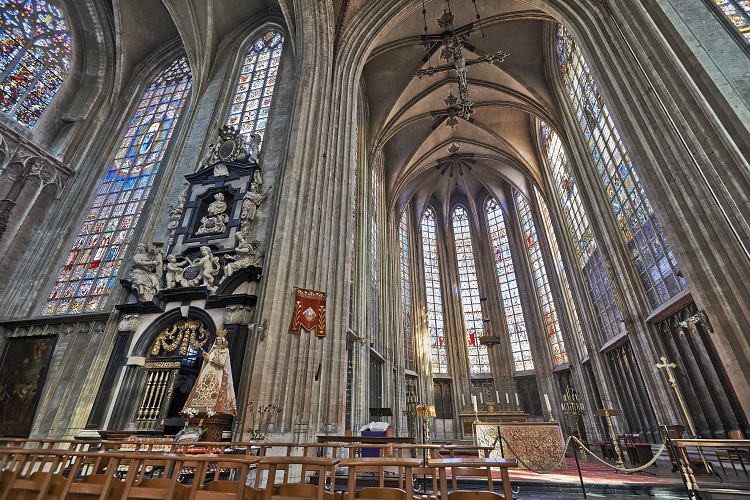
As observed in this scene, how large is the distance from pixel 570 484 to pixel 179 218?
1045 cm

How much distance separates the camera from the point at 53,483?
2.83 meters

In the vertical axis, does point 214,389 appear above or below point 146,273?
below

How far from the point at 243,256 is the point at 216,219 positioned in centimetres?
168

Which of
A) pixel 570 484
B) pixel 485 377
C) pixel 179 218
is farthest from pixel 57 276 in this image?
pixel 485 377

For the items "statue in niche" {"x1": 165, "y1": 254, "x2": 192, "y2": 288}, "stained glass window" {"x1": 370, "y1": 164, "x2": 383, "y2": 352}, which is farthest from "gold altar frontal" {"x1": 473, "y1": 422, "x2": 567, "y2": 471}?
"statue in niche" {"x1": 165, "y1": 254, "x2": 192, "y2": 288}

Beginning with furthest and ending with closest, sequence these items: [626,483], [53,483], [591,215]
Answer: [591,215], [626,483], [53,483]

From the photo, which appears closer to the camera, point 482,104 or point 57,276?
point 57,276

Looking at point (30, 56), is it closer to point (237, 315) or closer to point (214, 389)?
point (237, 315)

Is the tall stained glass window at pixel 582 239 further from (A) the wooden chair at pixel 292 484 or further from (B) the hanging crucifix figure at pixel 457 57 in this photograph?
(A) the wooden chair at pixel 292 484

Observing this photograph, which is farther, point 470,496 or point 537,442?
point 537,442

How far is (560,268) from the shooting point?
700 inches

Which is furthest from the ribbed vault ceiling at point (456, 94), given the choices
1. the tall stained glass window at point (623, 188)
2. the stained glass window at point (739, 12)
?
the stained glass window at point (739, 12)

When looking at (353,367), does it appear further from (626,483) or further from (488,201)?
(488,201)

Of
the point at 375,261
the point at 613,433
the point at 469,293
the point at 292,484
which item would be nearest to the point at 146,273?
the point at 292,484
